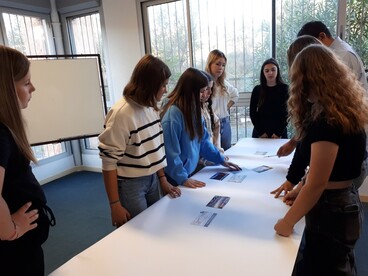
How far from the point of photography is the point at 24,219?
89cm

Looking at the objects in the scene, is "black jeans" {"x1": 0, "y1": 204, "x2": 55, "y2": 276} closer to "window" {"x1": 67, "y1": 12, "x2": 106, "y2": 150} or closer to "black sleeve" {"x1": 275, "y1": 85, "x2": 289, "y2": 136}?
"black sleeve" {"x1": 275, "y1": 85, "x2": 289, "y2": 136}

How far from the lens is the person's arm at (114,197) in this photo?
1.36 meters

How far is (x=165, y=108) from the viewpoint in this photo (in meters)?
1.73

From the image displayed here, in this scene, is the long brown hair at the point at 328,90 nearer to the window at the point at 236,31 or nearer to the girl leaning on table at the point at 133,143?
the girl leaning on table at the point at 133,143

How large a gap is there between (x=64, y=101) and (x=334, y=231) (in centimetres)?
318

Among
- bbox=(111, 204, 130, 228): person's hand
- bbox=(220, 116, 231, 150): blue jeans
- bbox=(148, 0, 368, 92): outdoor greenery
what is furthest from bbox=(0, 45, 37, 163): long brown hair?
bbox=(148, 0, 368, 92): outdoor greenery

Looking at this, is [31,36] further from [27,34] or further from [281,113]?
[281,113]

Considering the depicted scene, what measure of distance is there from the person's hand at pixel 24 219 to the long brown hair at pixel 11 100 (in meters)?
0.16

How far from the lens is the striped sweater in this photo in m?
1.33

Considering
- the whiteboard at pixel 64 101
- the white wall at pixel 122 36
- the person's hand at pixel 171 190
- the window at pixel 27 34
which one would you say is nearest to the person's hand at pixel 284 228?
the person's hand at pixel 171 190

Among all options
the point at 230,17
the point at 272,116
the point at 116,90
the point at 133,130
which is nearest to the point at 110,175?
the point at 133,130

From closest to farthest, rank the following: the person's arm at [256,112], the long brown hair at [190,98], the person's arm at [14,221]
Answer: the person's arm at [14,221] < the long brown hair at [190,98] < the person's arm at [256,112]

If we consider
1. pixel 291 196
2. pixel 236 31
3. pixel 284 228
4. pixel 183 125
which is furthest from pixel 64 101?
pixel 284 228

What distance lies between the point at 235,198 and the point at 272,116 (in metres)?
1.49
